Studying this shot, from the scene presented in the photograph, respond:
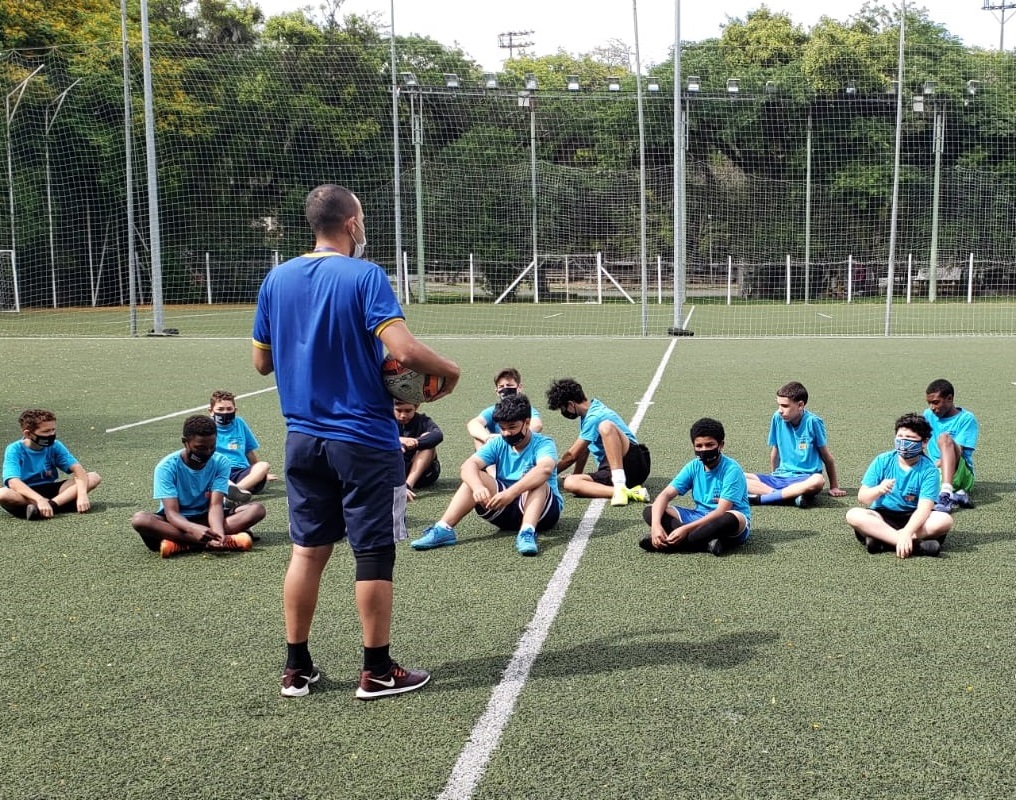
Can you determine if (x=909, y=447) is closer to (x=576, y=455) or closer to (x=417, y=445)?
(x=576, y=455)

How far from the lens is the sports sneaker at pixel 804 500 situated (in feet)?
25.0

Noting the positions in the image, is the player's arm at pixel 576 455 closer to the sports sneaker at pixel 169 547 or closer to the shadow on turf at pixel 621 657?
the sports sneaker at pixel 169 547

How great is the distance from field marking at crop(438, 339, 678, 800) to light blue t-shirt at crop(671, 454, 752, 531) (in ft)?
2.47

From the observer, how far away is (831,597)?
219 inches

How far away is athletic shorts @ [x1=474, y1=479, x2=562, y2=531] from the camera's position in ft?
22.9

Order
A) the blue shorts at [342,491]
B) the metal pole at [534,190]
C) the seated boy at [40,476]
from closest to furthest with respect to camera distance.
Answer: the blue shorts at [342,491]
the seated boy at [40,476]
the metal pole at [534,190]

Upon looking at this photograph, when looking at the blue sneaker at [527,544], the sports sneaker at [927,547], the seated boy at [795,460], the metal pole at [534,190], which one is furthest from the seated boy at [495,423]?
the metal pole at [534,190]

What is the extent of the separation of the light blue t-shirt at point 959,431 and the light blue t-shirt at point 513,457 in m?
2.86

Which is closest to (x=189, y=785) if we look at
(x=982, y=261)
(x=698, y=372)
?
(x=698, y=372)

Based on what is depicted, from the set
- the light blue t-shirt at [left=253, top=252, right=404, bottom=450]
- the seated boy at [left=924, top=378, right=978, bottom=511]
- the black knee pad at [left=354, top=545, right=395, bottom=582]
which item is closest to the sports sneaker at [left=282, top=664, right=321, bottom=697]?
the black knee pad at [left=354, top=545, right=395, bottom=582]

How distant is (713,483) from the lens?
260 inches

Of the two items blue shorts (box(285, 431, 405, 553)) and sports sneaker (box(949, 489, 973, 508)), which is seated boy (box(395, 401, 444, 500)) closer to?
sports sneaker (box(949, 489, 973, 508))

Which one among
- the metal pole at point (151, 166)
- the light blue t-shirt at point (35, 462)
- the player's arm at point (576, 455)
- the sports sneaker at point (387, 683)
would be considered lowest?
the sports sneaker at point (387, 683)

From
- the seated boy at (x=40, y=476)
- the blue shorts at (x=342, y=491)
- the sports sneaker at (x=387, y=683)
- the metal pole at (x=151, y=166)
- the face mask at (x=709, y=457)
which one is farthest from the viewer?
the metal pole at (x=151, y=166)
